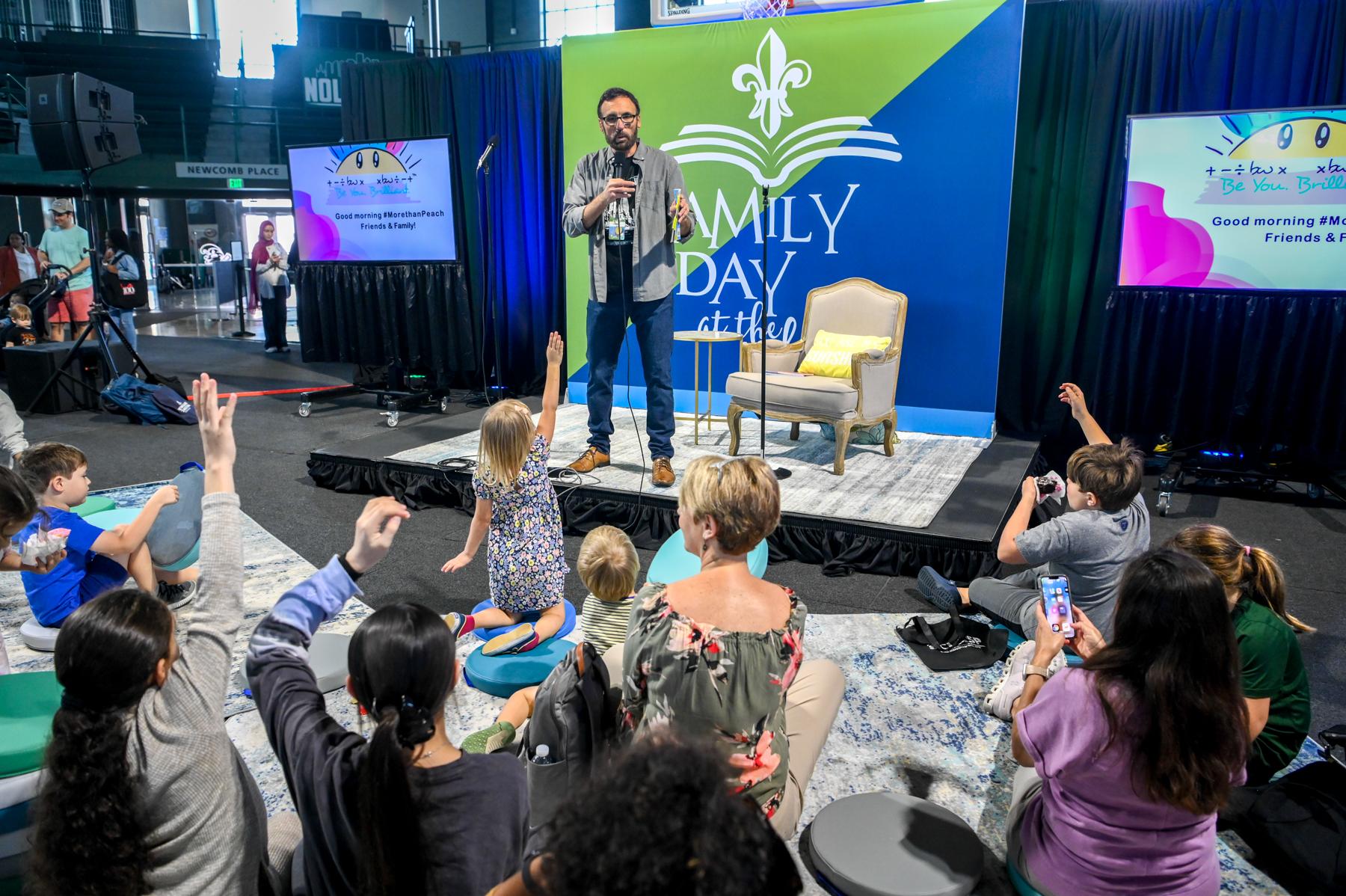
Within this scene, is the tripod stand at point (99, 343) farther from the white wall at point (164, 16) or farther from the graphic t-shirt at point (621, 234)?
the white wall at point (164, 16)

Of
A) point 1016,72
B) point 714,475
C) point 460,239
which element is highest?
point 1016,72

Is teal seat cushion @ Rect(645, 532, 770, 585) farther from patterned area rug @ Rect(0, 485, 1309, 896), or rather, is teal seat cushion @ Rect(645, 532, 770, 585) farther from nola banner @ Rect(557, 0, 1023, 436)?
nola banner @ Rect(557, 0, 1023, 436)

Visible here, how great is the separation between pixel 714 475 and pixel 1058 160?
486 centimetres

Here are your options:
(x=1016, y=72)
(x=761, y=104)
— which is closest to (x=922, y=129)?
(x=1016, y=72)

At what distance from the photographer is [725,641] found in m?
1.58

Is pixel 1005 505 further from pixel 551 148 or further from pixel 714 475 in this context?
pixel 551 148

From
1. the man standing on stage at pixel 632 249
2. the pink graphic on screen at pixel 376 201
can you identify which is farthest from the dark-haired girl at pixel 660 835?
the pink graphic on screen at pixel 376 201

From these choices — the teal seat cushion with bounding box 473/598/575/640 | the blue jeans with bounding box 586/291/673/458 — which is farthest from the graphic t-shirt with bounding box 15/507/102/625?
the blue jeans with bounding box 586/291/673/458

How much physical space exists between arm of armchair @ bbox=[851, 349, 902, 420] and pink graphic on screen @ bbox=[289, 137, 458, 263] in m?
3.25

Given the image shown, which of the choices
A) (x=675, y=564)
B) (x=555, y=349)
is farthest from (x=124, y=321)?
(x=675, y=564)

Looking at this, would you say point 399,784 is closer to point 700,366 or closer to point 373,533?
point 373,533

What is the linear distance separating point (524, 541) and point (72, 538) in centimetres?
133

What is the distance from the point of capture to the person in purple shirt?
57.1 inches

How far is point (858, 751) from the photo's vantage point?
2439 mm
